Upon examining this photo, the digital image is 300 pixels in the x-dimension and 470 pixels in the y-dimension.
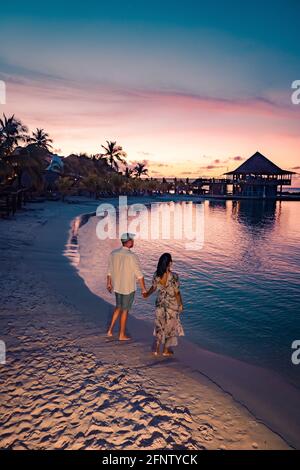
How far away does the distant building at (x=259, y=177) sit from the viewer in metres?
62.9

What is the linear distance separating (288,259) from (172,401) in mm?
13787

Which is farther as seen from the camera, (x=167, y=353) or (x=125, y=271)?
(x=167, y=353)

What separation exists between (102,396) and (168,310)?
4.83 feet

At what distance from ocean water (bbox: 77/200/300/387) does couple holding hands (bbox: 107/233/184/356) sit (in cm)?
157

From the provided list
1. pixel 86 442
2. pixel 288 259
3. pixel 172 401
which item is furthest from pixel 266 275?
pixel 86 442

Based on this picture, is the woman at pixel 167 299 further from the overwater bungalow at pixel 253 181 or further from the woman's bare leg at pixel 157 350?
the overwater bungalow at pixel 253 181

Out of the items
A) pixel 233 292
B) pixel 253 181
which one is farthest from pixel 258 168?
pixel 233 292

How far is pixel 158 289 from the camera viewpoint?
458cm

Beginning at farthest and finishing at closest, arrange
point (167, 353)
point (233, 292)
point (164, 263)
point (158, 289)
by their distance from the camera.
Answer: point (233, 292) → point (167, 353) → point (158, 289) → point (164, 263)

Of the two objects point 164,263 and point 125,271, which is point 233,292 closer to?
point 125,271

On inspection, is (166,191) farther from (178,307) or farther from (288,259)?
(178,307)

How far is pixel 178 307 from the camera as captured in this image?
442 centimetres

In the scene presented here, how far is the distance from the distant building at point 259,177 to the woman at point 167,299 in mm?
62857

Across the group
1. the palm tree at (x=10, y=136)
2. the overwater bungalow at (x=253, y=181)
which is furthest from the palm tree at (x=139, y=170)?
the palm tree at (x=10, y=136)
